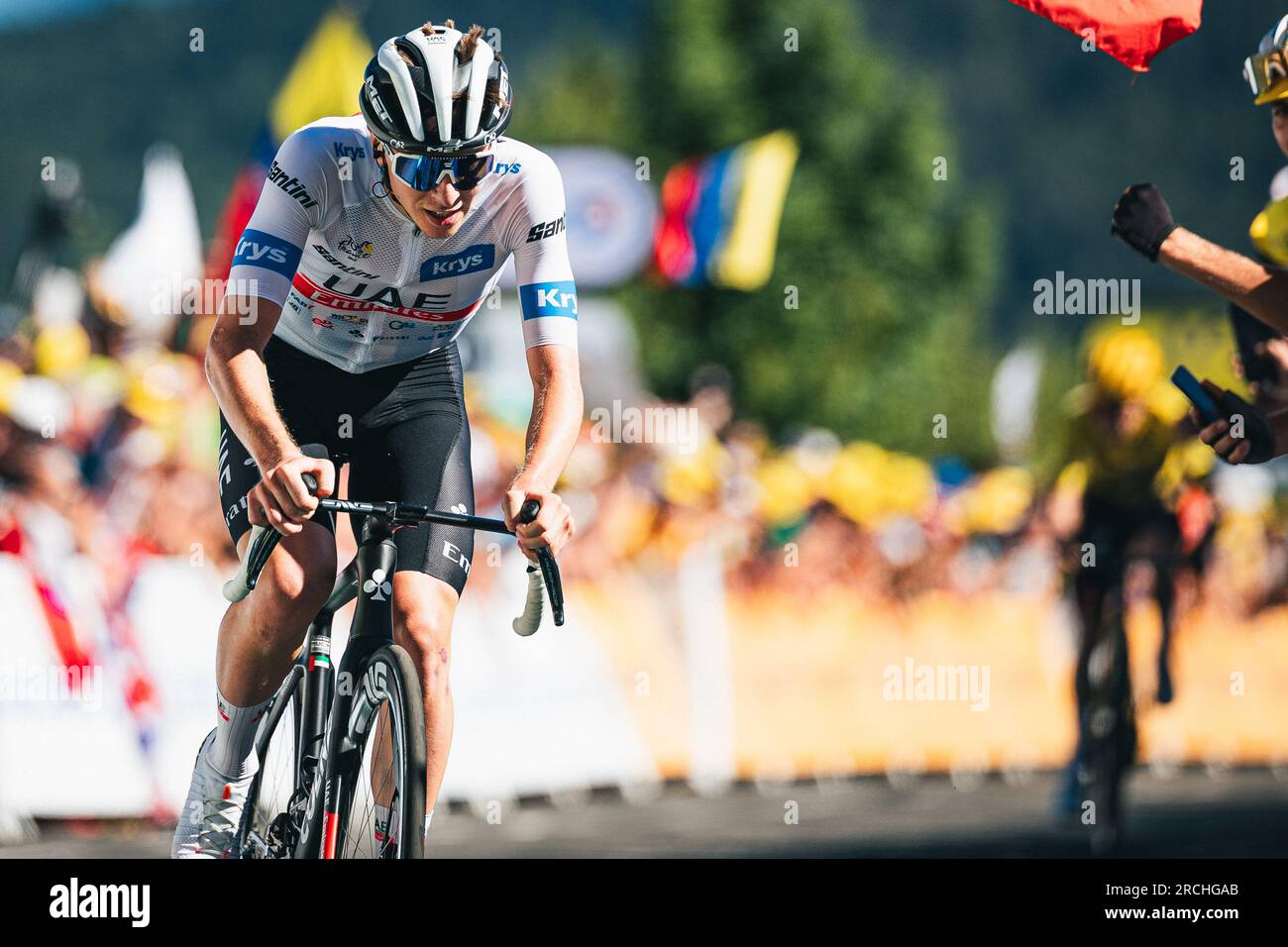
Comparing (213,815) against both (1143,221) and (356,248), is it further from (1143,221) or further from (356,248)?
(1143,221)

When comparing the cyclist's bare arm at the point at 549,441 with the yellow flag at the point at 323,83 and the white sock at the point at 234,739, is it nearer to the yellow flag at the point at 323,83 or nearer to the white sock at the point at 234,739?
the white sock at the point at 234,739

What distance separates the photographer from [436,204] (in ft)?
15.7

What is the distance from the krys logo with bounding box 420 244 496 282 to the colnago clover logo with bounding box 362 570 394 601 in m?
0.86

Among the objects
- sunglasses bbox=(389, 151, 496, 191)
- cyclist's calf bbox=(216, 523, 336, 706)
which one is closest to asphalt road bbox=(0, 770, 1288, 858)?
cyclist's calf bbox=(216, 523, 336, 706)

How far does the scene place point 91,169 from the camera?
111 m

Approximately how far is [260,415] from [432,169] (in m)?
0.79

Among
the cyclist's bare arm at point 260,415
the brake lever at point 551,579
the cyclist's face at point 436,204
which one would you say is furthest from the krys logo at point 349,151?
the brake lever at point 551,579

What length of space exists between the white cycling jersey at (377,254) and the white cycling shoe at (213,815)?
1.23 metres

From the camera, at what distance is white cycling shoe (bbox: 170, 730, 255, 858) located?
5164 millimetres
